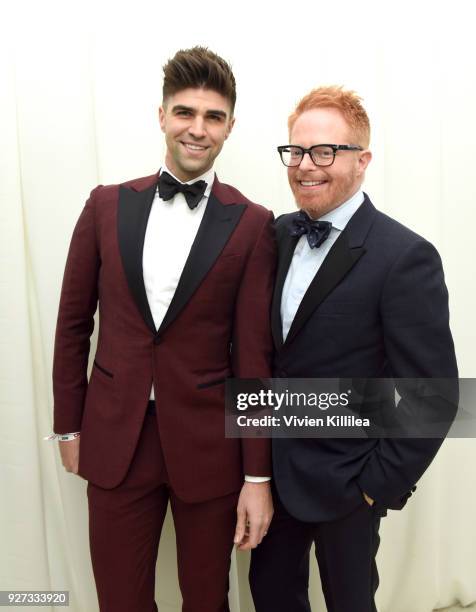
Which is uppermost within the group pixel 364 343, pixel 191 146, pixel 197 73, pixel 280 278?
pixel 197 73

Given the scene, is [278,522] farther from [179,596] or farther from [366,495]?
[179,596]

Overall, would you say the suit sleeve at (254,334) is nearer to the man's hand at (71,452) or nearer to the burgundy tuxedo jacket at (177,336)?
the burgundy tuxedo jacket at (177,336)

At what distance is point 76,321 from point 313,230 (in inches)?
25.3

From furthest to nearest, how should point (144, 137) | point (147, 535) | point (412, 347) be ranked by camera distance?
1. point (144, 137)
2. point (147, 535)
3. point (412, 347)

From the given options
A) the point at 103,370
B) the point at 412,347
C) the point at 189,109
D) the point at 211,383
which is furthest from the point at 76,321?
the point at 412,347

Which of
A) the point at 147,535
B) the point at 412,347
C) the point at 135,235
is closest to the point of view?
the point at 412,347

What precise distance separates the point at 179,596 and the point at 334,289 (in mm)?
1285

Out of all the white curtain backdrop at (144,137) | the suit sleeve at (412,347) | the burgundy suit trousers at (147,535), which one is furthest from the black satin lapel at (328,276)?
the white curtain backdrop at (144,137)

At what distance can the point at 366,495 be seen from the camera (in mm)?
1440

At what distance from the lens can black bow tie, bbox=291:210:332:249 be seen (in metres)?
1.45

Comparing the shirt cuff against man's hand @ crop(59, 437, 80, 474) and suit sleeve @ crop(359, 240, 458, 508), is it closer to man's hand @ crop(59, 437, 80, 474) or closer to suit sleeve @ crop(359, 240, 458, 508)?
suit sleeve @ crop(359, 240, 458, 508)

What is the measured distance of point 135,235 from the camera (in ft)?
4.78

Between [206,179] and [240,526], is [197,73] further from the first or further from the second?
[240,526]

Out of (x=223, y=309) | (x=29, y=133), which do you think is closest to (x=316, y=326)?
(x=223, y=309)
